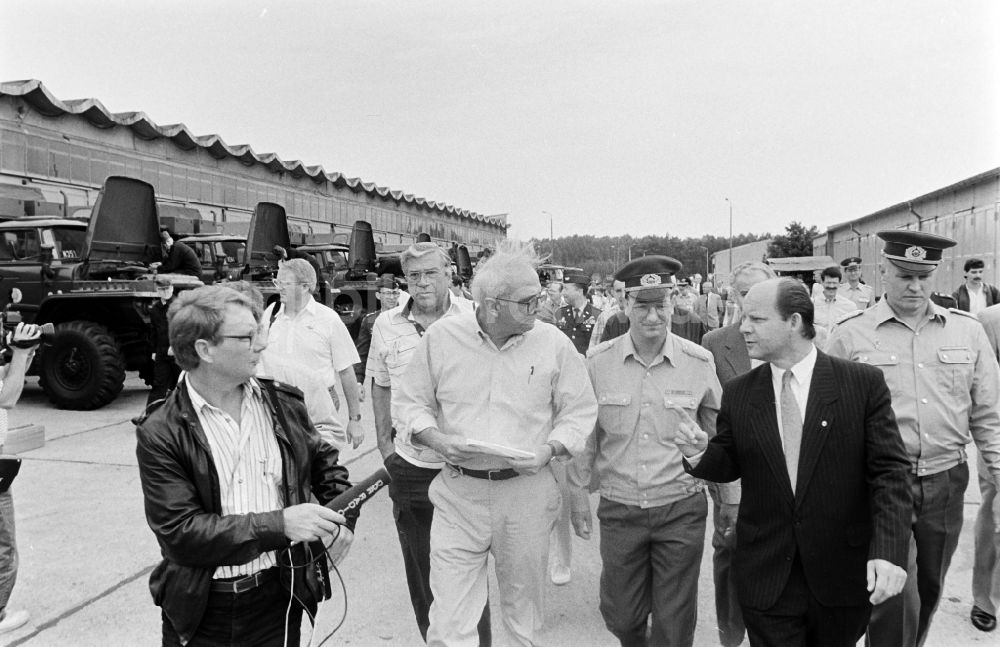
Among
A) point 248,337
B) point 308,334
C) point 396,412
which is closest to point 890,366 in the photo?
point 396,412

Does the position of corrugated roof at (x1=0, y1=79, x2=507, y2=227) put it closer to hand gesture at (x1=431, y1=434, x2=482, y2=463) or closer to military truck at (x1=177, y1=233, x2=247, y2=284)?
military truck at (x1=177, y1=233, x2=247, y2=284)

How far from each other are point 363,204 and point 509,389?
3976cm

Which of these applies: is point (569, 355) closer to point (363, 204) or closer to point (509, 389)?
point (509, 389)

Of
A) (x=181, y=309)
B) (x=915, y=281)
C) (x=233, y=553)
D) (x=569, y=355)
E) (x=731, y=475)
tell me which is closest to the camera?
(x=233, y=553)

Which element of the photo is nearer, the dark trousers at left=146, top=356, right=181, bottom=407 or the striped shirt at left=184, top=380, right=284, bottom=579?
the striped shirt at left=184, top=380, right=284, bottom=579

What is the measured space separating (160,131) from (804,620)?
27.0 meters

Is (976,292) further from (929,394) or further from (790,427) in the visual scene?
(790,427)

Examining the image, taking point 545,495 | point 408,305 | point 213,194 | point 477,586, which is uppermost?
point 213,194

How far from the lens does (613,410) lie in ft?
10.0

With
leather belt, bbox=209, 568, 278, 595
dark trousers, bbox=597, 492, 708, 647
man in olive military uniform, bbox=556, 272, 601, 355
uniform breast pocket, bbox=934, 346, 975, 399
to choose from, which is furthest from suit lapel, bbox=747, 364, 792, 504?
man in olive military uniform, bbox=556, 272, 601, 355

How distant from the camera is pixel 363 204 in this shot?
41.2m

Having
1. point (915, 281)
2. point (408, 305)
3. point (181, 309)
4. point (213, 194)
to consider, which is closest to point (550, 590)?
point (408, 305)

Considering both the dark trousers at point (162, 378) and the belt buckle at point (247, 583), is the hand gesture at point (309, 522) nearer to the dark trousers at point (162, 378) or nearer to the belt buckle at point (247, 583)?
the belt buckle at point (247, 583)

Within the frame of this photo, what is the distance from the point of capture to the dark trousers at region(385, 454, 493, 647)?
3.26m
